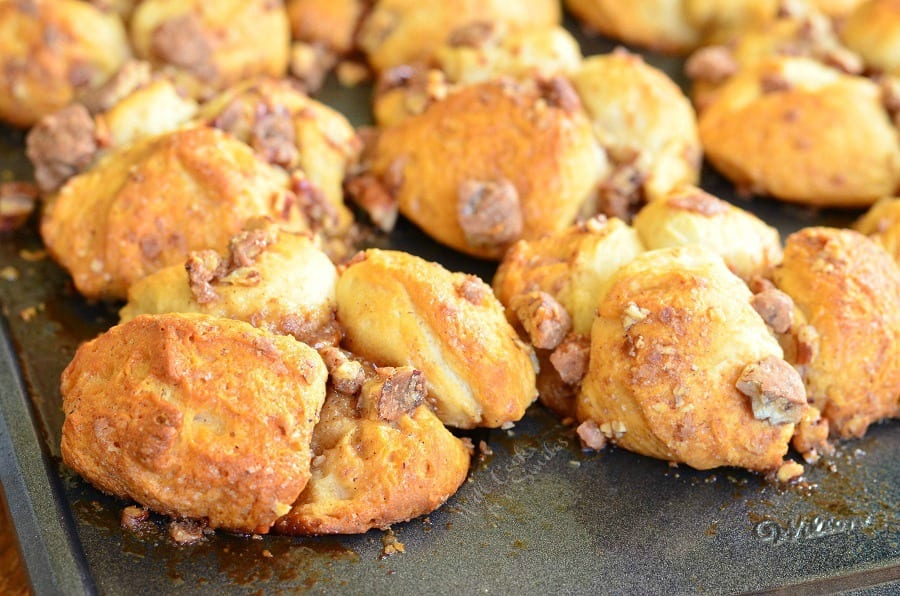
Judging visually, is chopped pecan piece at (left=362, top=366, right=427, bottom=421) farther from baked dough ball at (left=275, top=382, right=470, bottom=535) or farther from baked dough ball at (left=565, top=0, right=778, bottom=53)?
baked dough ball at (left=565, top=0, right=778, bottom=53)

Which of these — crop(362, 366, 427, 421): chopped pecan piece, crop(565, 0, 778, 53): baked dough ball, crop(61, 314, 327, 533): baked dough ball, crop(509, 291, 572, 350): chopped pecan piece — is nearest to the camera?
crop(61, 314, 327, 533): baked dough ball

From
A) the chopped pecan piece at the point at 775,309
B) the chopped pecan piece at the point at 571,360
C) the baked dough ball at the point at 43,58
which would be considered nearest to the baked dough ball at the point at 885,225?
the chopped pecan piece at the point at 775,309

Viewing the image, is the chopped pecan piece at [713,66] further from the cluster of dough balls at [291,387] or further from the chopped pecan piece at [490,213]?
the cluster of dough balls at [291,387]

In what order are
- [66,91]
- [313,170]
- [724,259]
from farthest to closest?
[66,91]
[313,170]
[724,259]

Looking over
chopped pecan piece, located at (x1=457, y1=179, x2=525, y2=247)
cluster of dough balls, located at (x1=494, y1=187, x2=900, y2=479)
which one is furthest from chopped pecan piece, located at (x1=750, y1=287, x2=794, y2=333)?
chopped pecan piece, located at (x1=457, y1=179, x2=525, y2=247)

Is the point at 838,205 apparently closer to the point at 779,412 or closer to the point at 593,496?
the point at 779,412

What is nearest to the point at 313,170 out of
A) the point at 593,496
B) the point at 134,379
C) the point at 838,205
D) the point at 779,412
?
the point at 134,379
